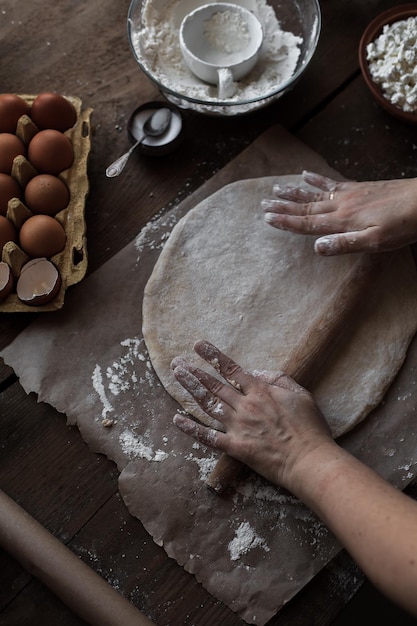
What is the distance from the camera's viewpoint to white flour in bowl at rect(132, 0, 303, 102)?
1.70 m

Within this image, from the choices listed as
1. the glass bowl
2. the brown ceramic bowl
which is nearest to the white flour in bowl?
the glass bowl

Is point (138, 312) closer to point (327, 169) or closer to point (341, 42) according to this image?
point (327, 169)

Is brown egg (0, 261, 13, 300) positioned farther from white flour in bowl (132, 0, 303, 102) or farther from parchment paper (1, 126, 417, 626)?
white flour in bowl (132, 0, 303, 102)

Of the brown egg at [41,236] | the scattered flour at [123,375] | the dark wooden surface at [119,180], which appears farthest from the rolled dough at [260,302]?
the brown egg at [41,236]

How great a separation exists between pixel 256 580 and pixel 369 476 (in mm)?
345

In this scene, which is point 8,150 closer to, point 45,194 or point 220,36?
point 45,194

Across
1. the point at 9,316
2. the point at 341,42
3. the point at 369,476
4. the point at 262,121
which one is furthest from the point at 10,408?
the point at 341,42

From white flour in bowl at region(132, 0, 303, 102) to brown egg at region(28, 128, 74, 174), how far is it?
29 cm

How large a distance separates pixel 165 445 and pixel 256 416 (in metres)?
0.24

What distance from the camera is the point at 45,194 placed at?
1554 millimetres

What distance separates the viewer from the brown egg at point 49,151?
1572 millimetres

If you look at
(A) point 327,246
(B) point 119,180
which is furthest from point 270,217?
(B) point 119,180

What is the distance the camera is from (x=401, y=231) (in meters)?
1.52

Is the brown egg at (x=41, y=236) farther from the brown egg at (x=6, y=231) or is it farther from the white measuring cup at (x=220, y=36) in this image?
the white measuring cup at (x=220, y=36)
